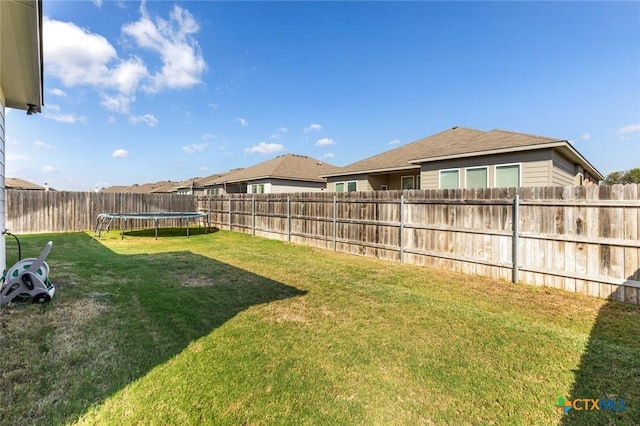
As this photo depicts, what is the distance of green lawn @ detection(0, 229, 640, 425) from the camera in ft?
6.65

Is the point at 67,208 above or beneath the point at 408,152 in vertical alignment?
beneath

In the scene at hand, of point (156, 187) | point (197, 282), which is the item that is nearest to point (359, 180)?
point (197, 282)

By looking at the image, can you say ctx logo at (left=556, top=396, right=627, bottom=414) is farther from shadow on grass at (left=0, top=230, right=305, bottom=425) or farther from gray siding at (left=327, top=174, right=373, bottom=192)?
gray siding at (left=327, top=174, right=373, bottom=192)

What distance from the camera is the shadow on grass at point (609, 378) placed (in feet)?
6.66

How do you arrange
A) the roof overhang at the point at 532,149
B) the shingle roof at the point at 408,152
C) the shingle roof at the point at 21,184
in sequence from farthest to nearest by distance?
the shingle roof at the point at 21,184, the shingle roof at the point at 408,152, the roof overhang at the point at 532,149

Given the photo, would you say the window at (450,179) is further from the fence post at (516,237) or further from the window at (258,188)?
the window at (258,188)

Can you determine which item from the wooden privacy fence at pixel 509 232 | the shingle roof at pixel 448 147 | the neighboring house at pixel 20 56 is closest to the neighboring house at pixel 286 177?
the shingle roof at pixel 448 147

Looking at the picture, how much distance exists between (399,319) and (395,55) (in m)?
13.9

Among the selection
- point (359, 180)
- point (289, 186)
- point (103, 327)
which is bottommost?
point (103, 327)

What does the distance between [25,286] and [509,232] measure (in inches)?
312

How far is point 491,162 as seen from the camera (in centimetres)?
941

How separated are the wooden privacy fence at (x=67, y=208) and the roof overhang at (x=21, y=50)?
36.1ft

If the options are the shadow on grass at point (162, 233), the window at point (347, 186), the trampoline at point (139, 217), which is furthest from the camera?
the window at point (347, 186)

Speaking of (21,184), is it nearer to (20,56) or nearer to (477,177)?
(20,56)
